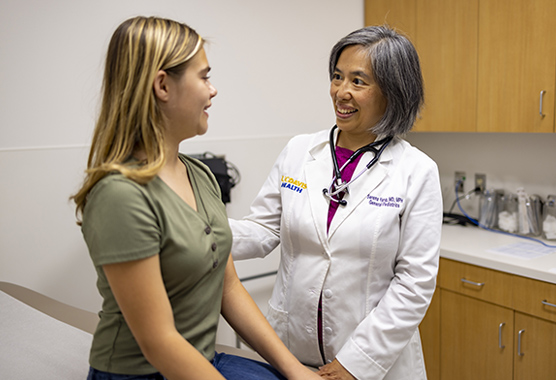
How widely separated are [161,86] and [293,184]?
766 mm

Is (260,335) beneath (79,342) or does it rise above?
above

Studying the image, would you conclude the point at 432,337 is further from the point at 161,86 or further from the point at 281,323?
the point at 161,86

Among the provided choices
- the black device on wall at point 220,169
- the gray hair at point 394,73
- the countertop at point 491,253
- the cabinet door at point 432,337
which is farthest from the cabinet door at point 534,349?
the black device on wall at point 220,169

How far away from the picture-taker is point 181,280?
0.93 meters

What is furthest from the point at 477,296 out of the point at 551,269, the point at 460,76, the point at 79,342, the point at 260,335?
the point at 79,342

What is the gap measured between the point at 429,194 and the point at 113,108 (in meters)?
0.92

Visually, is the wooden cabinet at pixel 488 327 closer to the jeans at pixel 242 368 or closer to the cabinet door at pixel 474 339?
the cabinet door at pixel 474 339

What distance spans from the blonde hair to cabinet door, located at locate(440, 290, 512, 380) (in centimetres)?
201

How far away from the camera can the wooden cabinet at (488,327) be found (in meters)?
2.22

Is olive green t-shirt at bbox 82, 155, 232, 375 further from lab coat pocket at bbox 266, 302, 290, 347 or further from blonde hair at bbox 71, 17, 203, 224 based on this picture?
lab coat pocket at bbox 266, 302, 290, 347

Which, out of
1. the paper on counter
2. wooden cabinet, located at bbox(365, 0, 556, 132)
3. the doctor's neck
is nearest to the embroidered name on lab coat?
the doctor's neck

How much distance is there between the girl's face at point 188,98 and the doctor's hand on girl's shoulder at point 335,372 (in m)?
A: 0.78

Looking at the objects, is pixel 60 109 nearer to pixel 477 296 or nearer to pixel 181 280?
pixel 181 280

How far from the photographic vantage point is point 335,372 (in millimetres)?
1397
